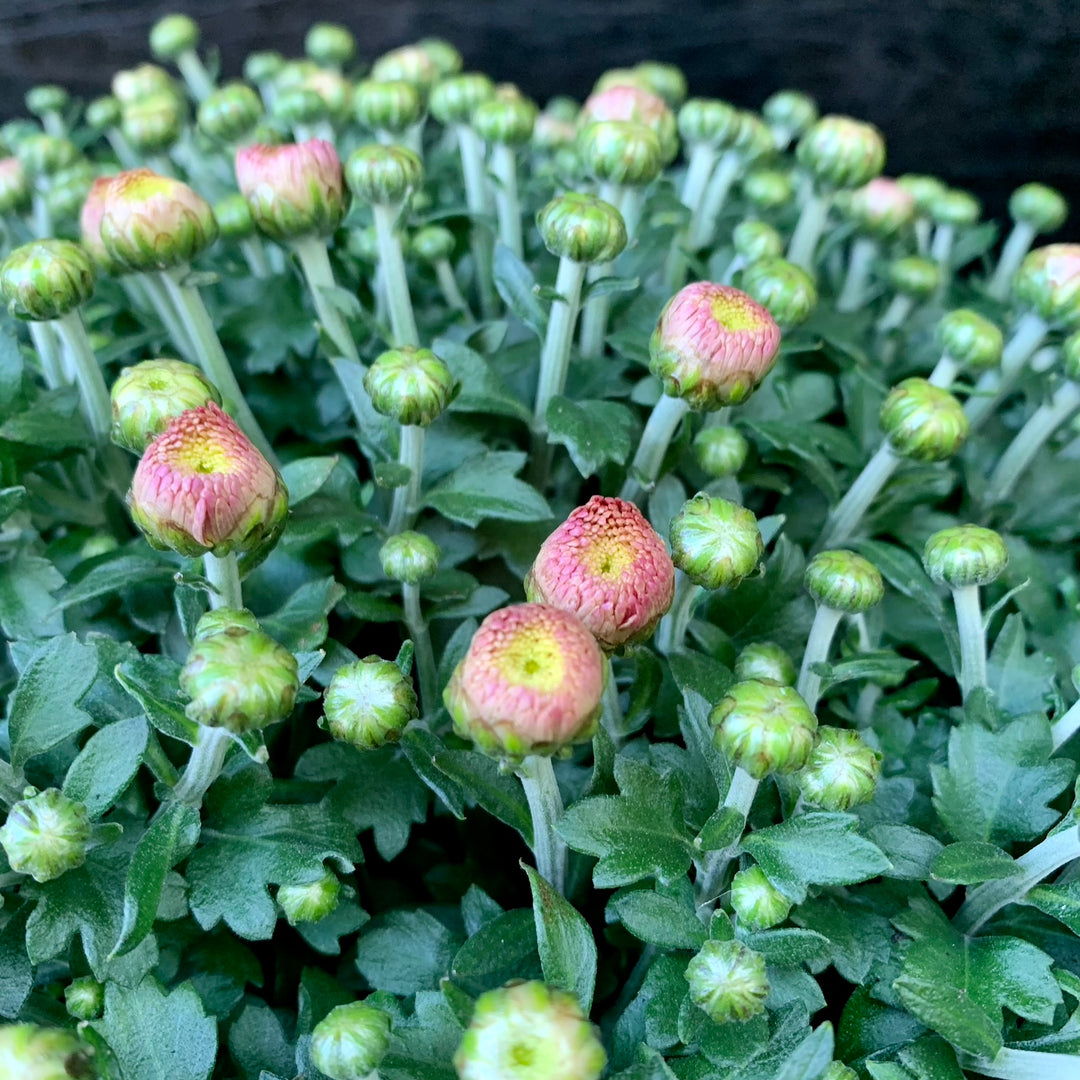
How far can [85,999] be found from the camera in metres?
0.67

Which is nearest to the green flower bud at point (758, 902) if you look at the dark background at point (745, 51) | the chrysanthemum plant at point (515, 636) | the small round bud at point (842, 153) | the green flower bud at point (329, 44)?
the chrysanthemum plant at point (515, 636)

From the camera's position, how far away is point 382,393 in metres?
0.75

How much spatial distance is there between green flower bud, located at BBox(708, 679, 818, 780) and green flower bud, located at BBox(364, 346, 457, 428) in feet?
1.00

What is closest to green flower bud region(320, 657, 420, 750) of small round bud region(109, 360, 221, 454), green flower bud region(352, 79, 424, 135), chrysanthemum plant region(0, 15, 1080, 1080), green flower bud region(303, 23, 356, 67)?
chrysanthemum plant region(0, 15, 1080, 1080)

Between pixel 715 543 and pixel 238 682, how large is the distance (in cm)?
31

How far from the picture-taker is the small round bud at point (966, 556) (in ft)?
2.48

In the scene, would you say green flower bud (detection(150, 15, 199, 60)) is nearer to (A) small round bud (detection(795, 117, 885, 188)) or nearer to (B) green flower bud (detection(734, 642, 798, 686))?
(A) small round bud (detection(795, 117, 885, 188))

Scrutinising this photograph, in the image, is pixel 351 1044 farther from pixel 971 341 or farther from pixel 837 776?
pixel 971 341

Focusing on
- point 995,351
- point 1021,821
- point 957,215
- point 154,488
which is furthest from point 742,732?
point 957,215

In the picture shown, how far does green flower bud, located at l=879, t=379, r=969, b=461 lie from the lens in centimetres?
82

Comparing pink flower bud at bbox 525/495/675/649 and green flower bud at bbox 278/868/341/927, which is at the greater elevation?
pink flower bud at bbox 525/495/675/649

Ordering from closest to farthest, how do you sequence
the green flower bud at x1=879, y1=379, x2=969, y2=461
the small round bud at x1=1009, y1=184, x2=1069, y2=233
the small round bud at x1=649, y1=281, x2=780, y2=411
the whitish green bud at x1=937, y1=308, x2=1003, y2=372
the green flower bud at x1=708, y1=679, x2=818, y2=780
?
the green flower bud at x1=708, y1=679, x2=818, y2=780 < the small round bud at x1=649, y1=281, x2=780, y2=411 < the green flower bud at x1=879, y1=379, x2=969, y2=461 < the whitish green bud at x1=937, y1=308, x2=1003, y2=372 < the small round bud at x1=1009, y1=184, x2=1069, y2=233

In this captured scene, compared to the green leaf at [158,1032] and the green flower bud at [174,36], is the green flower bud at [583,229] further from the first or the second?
the green flower bud at [174,36]

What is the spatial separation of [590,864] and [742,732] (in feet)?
0.63
